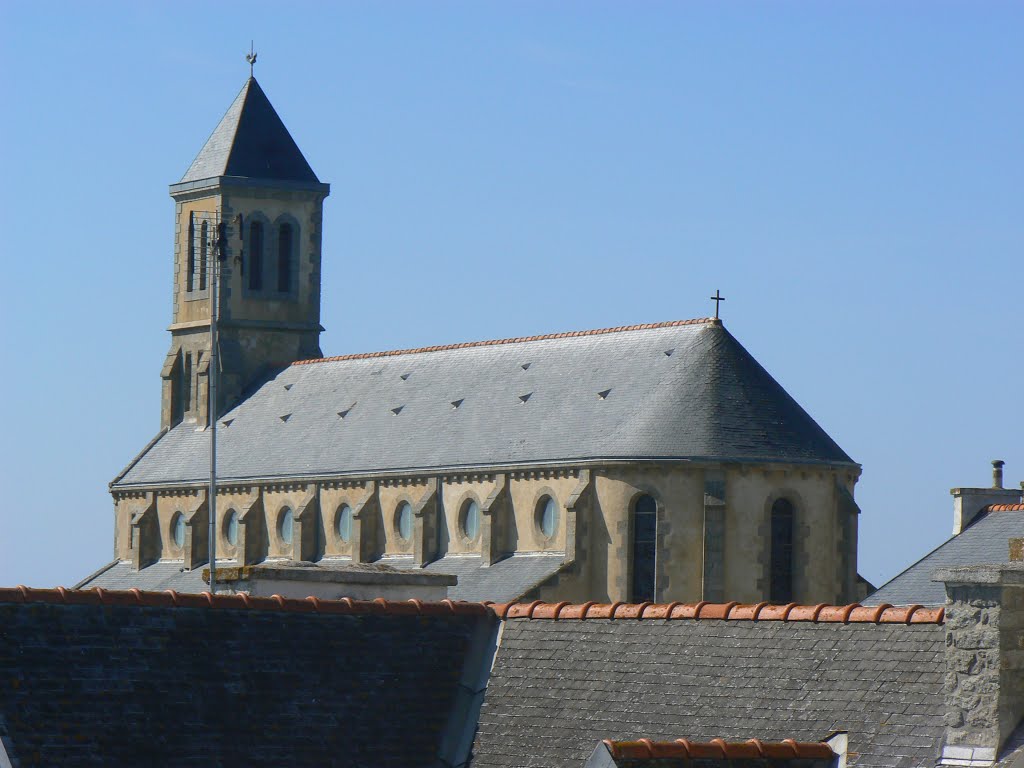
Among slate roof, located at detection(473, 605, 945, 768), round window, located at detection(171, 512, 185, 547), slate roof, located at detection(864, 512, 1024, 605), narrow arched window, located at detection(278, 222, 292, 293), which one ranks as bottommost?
slate roof, located at detection(473, 605, 945, 768)

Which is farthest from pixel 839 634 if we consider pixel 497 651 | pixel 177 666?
pixel 177 666

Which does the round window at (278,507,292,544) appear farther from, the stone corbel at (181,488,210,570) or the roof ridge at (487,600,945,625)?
the roof ridge at (487,600,945,625)

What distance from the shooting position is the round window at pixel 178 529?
74938mm

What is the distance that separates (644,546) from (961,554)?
357 inches

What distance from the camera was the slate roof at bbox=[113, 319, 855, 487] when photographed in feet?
197

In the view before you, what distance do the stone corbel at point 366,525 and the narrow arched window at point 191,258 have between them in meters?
15.8

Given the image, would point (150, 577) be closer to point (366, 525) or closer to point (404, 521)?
point (366, 525)

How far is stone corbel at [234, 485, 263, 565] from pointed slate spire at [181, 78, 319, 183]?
39.4ft

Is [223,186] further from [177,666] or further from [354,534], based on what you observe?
[177,666]

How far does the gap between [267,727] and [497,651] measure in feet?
8.75

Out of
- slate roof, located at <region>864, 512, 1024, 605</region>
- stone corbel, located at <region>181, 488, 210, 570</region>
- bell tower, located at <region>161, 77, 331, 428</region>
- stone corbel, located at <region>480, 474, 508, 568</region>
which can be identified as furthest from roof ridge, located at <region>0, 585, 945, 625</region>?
bell tower, located at <region>161, 77, 331, 428</region>

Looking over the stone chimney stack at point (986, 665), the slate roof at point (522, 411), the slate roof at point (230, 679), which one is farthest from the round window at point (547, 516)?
the stone chimney stack at point (986, 665)

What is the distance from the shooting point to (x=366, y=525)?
66750 mm

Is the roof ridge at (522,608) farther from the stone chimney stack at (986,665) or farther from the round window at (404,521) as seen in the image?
the round window at (404,521)
